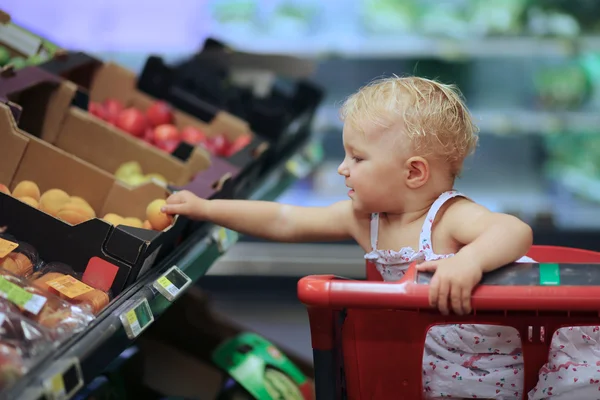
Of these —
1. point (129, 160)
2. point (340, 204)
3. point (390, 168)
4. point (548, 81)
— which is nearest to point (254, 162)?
point (129, 160)

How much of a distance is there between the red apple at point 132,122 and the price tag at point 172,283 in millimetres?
897

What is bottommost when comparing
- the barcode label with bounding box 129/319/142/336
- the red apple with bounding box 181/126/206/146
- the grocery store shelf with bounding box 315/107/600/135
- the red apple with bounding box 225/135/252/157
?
the barcode label with bounding box 129/319/142/336

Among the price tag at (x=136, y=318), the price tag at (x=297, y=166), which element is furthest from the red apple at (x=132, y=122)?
the price tag at (x=136, y=318)

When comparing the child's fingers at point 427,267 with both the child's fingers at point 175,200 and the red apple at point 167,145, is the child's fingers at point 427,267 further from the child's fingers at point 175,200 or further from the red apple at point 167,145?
the red apple at point 167,145

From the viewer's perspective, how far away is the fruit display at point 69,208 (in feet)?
6.35

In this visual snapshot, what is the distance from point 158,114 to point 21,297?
A: 54.3 inches

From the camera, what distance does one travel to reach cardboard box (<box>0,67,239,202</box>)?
2391 millimetres

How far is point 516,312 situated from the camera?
1.59 metres

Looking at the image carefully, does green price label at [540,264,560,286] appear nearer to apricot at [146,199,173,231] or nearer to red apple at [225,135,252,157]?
apricot at [146,199,173,231]

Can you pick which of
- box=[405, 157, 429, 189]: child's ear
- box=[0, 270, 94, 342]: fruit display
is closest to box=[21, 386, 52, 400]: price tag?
box=[0, 270, 94, 342]: fruit display

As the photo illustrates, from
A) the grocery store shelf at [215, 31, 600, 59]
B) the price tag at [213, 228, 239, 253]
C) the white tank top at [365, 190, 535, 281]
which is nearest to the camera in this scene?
the white tank top at [365, 190, 535, 281]

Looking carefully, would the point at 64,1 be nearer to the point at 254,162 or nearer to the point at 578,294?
the point at 254,162

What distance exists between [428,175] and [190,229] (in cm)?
72

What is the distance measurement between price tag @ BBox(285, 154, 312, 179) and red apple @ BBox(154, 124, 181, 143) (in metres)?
0.48
